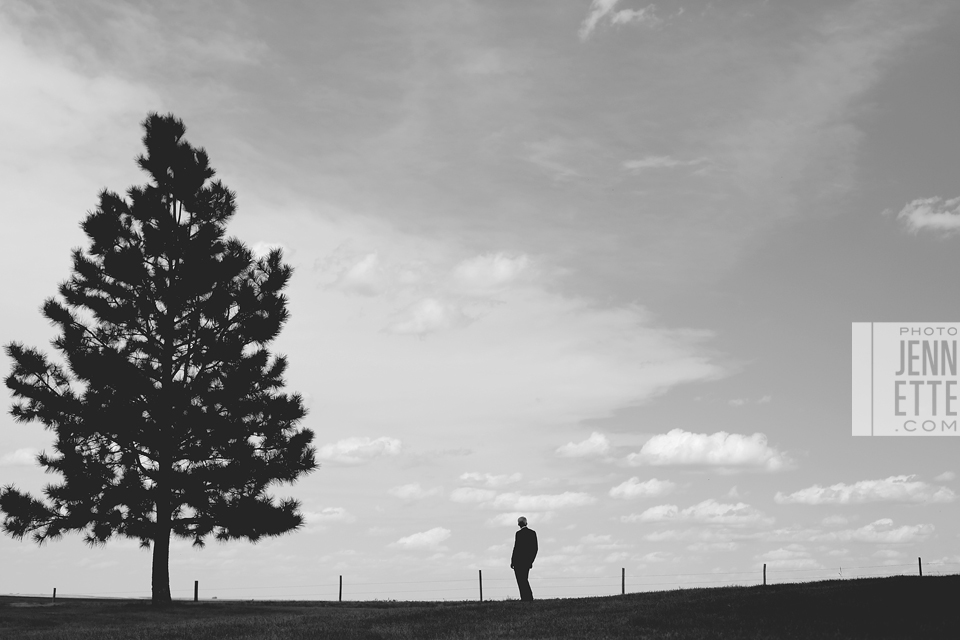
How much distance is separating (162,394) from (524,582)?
15.3 meters

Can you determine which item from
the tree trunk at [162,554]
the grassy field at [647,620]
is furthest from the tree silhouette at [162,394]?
the grassy field at [647,620]

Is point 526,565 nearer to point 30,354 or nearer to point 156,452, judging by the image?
point 156,452

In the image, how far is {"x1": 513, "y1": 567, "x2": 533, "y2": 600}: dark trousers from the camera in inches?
963

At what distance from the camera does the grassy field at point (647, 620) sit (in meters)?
17.8

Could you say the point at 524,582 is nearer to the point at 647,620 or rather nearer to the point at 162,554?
the point at 647,620

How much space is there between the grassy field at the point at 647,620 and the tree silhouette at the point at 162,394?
6869mm

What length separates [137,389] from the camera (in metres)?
33.2

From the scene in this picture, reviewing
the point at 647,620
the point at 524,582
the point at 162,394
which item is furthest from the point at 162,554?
the point at 647,620

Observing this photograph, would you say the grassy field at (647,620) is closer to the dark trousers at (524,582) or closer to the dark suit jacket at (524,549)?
the dark trousers at (524,582)

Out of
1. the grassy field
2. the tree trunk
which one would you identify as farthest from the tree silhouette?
the grassy field

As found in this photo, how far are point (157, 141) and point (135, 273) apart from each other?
18.5 feet

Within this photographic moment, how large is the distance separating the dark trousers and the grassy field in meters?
0.49

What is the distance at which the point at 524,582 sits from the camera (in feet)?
80.9

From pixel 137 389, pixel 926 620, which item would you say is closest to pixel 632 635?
pixel 926 620
